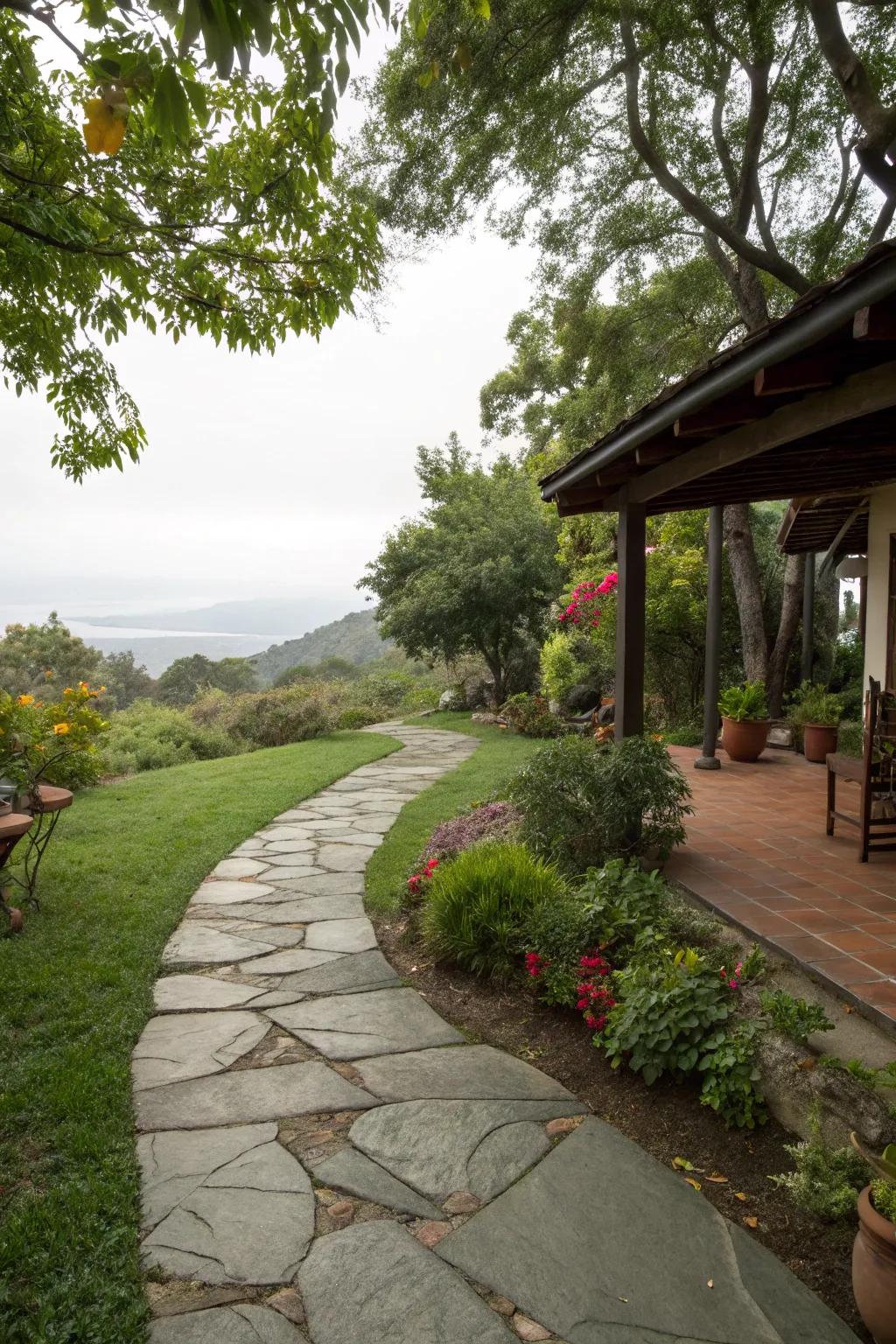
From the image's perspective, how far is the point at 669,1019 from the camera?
2922mm

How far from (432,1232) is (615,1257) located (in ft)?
1.57

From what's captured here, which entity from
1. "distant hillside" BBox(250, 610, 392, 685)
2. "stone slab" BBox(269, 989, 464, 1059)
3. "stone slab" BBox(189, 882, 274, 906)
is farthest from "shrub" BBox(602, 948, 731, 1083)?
"distant hillside" BBox(250, 610, 392, 685)

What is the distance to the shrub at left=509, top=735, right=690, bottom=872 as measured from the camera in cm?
456

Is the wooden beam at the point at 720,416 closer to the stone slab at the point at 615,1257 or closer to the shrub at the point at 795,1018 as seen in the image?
the shrub at the point at 795,1018

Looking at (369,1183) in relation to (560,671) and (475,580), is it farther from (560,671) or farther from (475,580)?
(475,580)

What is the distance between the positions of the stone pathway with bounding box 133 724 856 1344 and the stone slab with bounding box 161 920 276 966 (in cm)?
30

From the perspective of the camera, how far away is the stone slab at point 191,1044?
2.98m

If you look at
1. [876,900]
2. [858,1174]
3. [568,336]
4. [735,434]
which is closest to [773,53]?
[568,336]

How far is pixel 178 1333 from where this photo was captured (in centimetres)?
181

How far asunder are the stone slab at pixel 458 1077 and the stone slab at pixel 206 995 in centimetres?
74

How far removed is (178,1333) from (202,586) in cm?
4012

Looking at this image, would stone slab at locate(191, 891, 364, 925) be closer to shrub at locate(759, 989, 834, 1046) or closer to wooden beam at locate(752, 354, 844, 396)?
shrub at locate(759, 989, 834, 1046)

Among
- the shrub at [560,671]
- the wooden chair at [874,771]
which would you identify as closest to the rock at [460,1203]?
the wooden chair at [874,771]

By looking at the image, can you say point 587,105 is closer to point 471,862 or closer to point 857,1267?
point 471,862
